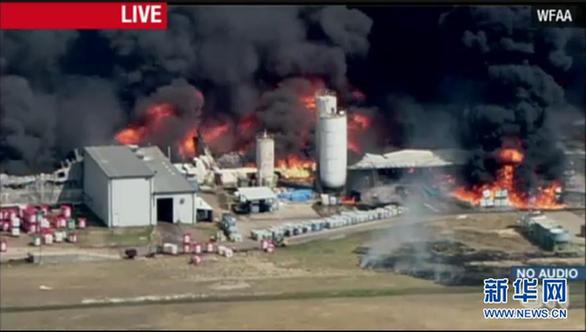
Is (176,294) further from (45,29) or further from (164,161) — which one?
(45,29)

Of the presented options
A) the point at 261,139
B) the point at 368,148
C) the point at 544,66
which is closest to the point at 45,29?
the point at 261,139

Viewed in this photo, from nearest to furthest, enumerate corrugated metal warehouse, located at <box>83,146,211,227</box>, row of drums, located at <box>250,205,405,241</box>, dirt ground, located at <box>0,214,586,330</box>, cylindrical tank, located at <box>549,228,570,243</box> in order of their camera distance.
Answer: dirt ground, located at <box>0,214,586,330</box>, cylindrical tank, located at <box>549,228,570,243</box>, corrugated metal warehouse, located at <box>83,146,211,227</box>, row of drums, located at <box>250,205,405,241</box>

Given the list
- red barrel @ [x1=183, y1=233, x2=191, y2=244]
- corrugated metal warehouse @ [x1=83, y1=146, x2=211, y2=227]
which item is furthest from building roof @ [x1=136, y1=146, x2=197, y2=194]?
red barrel @ [x1=183, y1=233, x2=191, y2=244]

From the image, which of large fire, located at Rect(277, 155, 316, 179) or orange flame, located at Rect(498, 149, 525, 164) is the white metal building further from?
orange flame, located at Rect(498, 149, 525, 164)

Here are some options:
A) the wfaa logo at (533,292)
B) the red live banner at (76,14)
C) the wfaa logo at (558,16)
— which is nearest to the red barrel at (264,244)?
the wfaa logo at (533,292)

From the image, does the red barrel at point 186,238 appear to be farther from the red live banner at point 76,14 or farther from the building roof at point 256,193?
the red live banner at point 76,14

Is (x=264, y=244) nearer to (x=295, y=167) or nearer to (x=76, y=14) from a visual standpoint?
(x=295, y=167)
